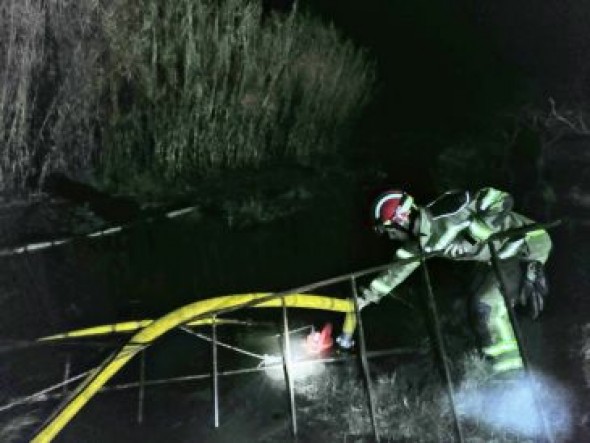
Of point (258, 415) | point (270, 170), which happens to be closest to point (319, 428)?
point (258, 415)

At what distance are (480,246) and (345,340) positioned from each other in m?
1.51

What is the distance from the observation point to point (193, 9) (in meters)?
8.32

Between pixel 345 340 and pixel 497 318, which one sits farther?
pixel 345 340

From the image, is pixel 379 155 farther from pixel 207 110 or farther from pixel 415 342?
pixel 415 342

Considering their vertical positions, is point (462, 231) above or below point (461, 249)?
above

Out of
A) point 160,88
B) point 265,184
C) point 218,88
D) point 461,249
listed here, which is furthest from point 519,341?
point 160,88

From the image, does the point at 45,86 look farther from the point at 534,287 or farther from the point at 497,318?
the point at 534,287

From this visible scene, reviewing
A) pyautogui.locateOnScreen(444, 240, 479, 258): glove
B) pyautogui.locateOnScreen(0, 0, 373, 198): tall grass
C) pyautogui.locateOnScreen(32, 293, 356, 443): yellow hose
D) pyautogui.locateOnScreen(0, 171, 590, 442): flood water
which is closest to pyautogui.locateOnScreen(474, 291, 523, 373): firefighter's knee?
pyautogui.locateOnScreen(444, 240, 479, 258): glove

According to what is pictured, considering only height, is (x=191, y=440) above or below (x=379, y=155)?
below

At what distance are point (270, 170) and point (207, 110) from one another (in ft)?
3.99

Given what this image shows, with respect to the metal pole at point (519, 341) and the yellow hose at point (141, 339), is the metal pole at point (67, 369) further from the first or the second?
the metal pole at point (519, 341)

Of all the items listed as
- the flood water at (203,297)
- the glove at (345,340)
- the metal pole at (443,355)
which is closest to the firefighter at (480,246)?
the metal pole at (443,355)

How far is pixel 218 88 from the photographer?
8.62 meters

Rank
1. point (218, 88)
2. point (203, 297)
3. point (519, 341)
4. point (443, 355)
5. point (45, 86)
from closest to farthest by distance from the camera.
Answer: point (519, 341)
point (443, 355)
point (203, 297)
point (45, 86)
point (218, 88)
